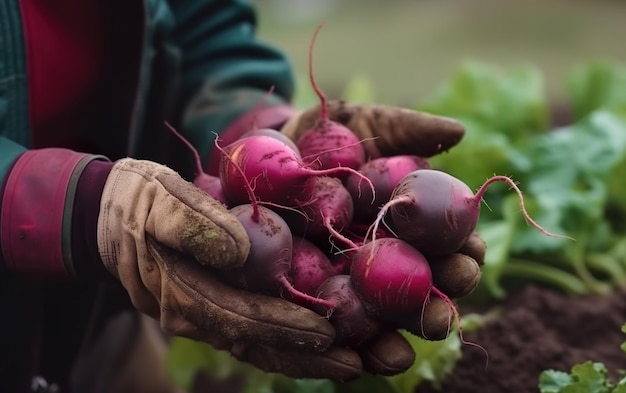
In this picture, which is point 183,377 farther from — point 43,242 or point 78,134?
point 43,242

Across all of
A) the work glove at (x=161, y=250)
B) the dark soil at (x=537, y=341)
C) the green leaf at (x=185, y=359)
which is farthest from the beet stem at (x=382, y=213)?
the green leaf at (x=185, y=359)

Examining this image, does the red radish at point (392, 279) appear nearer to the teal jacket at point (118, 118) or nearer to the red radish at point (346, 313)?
the red radish at point (346, 313)

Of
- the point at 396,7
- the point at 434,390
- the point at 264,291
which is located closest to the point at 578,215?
the point at 434,390

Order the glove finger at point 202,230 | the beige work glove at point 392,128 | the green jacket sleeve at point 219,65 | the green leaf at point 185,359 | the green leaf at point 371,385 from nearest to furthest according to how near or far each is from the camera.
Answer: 1. the glove finger at point 202,230
2. the beige work glove at point 392,128
3. the green leaf at point 371,385
4. the green jacket sleeve at point 219,65
5. the green leaf at point 185,359

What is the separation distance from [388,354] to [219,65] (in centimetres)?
102

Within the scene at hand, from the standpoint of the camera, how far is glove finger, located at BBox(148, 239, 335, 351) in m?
1.26

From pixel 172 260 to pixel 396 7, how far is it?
7.17m

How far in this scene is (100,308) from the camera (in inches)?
76.7

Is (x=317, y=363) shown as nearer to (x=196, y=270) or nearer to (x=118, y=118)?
(x=196, y=270)

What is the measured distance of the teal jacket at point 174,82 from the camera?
1562 mm

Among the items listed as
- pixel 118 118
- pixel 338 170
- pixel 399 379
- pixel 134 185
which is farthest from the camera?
pixel 118 118

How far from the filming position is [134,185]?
131 centimetres

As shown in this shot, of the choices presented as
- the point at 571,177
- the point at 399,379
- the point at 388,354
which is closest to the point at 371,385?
the point at 399,379

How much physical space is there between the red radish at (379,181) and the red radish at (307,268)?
0.37 feet
